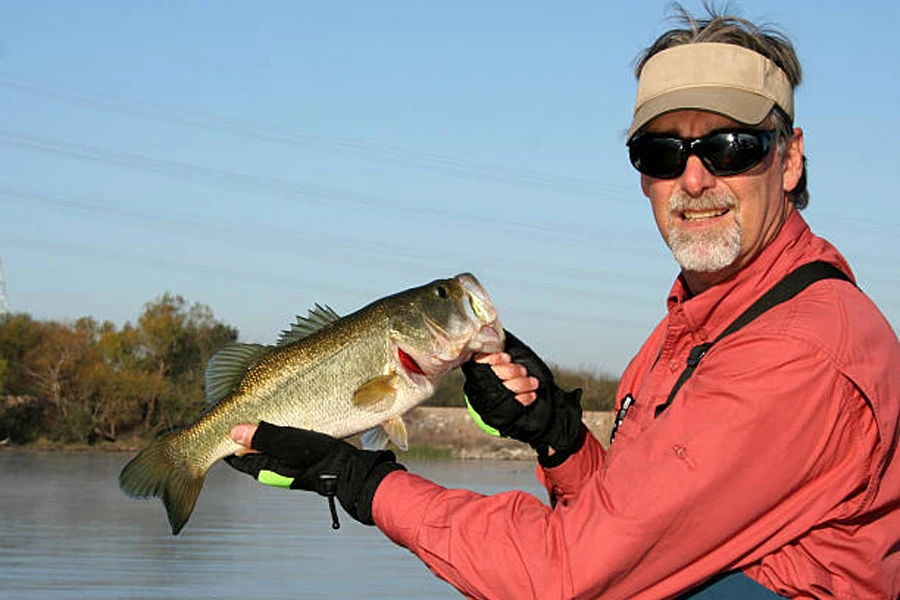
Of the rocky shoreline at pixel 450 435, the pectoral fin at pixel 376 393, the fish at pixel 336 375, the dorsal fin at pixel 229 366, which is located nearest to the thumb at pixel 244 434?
the fish at pixel 336 375

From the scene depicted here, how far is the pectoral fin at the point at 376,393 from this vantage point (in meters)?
4.78

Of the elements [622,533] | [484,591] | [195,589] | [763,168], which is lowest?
[195,589]

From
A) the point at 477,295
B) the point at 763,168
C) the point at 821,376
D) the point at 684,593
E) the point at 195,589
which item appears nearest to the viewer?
the point at 821,376

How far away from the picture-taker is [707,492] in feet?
10.5

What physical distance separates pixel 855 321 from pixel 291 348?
2449mm

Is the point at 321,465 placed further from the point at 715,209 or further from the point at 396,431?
the point at 715,209

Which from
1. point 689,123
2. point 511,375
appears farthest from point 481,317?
point 689,123

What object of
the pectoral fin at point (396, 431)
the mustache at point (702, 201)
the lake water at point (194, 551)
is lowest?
the lake water at point (194, 551)

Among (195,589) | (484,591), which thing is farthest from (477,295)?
(195,589)

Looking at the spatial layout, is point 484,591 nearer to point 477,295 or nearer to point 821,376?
point 821,376

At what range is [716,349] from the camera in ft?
11.3

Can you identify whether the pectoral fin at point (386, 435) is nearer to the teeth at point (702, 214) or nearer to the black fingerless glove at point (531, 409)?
the black fingerless glove at point (531, 409)

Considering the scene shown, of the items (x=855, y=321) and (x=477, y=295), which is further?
(x=477, y=295)

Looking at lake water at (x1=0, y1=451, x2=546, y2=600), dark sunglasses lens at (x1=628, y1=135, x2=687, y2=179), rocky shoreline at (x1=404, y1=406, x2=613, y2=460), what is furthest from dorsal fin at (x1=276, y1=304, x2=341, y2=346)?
rocky shoreline at (x1=404, y1=406, x2=613, y2=460)
